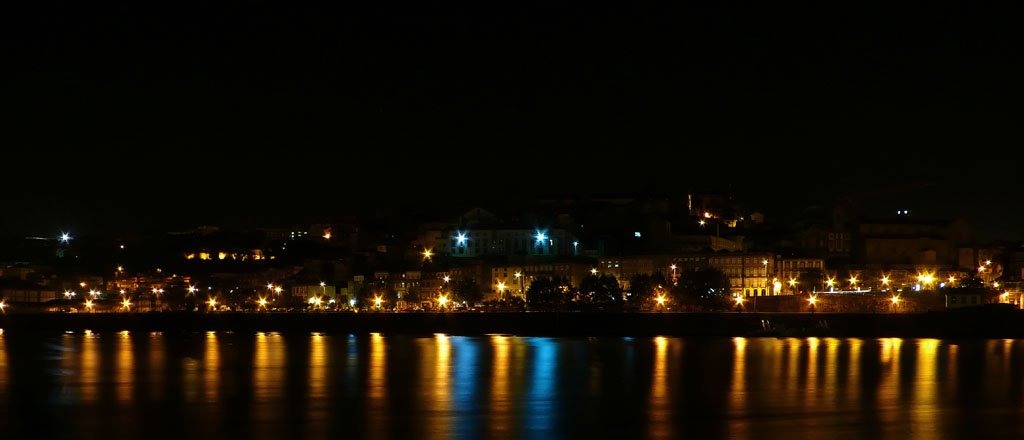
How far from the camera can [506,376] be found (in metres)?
31.7

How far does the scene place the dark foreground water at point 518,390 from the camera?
75.0 feet

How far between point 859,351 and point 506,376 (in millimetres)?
12609

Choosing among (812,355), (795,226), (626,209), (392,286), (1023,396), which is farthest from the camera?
(626,209)

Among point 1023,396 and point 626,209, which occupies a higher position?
point 626,209

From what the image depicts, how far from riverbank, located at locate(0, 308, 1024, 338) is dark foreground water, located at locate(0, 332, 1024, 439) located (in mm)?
3576

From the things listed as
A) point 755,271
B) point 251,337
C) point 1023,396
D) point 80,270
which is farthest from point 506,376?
point 80,270

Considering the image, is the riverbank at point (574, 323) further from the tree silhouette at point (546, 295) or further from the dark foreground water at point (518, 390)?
the tree silhouette at point (546, 295)

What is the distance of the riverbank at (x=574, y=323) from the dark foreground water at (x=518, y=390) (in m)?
3.58

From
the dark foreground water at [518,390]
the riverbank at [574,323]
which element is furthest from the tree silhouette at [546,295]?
the dark foreground water at [518,390]

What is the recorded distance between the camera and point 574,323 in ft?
170

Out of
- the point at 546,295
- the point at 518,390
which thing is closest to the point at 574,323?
the point at 546,295

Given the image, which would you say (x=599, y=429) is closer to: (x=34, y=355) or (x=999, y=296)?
(x=34, y=355)

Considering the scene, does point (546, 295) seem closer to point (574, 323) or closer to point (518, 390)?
point (574, 323)

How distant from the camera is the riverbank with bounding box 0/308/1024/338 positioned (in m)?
47.1
